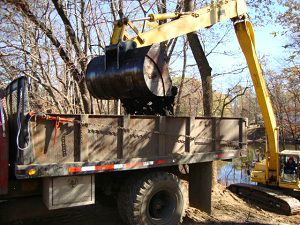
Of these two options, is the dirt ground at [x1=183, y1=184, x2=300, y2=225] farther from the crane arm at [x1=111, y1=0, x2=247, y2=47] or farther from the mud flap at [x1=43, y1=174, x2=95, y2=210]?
the crane arm at [x1=111, y1=0, x2=247, y2=47]

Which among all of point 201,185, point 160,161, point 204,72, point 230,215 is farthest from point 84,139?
point 204,72

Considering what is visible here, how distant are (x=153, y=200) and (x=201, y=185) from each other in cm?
130

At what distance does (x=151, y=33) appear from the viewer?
7.54m

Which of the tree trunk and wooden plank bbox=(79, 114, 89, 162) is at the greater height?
the tree trunk

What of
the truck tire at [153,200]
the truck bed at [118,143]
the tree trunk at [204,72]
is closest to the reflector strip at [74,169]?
the truck bed at [118,143]

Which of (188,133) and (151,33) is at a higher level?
(151,33)

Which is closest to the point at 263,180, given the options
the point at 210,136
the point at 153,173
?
the point at 210,136

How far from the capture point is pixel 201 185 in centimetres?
766

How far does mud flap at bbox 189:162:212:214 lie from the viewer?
7.61 meters

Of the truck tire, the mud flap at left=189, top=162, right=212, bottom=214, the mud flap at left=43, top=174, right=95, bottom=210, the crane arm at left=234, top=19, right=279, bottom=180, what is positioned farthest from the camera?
the crane arm at left=234, top=19, right=279, bottom=180

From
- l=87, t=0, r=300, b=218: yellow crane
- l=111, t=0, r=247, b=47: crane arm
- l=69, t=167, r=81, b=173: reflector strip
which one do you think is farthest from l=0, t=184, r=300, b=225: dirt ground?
l=111, t=0, r=247, b=47: crane arm

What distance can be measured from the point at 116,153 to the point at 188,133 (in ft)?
5.39

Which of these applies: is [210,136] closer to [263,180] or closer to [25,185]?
[25,185]

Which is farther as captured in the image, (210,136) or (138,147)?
(210,136)
